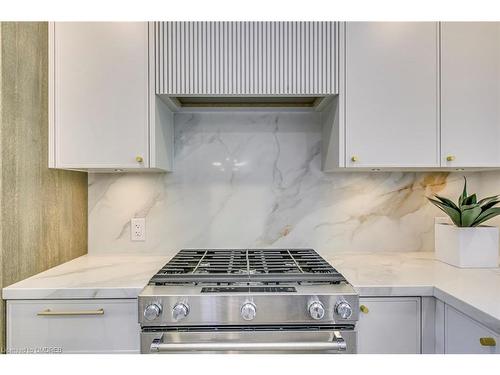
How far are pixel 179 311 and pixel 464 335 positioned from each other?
986 millimetres

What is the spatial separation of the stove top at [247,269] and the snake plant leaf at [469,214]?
69 cm

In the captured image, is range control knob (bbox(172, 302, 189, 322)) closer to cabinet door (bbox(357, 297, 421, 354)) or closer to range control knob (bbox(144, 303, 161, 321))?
range control knob (bbox(144, 303, 161, 321))

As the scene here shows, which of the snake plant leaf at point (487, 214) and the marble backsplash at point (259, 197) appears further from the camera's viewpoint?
the marble backsplash at point (259, 197)

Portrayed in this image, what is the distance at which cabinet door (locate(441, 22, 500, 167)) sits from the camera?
164 centimetres

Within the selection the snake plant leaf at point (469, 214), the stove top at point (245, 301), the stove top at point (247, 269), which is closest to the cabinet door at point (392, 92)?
the snake plant leaf at point (469, 214)

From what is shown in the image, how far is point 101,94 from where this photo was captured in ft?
5.30

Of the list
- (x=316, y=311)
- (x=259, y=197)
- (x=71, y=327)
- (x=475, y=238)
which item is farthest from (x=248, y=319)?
(x=475, y=238)

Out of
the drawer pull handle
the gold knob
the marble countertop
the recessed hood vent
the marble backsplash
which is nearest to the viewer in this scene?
the gold knob

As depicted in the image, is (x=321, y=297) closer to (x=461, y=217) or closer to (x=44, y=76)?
(x=461, y=217)

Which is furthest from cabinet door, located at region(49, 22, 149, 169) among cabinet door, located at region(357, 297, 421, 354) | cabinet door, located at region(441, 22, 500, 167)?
cabinet door, located at region(441, 22, 500, 167)

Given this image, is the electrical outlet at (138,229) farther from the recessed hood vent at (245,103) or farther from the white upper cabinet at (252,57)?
the white upper cabinet at (252,57)

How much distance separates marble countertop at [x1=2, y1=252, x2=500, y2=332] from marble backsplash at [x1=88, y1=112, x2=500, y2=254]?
30cm

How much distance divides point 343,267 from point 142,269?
0.96 m

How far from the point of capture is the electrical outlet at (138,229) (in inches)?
79.0
